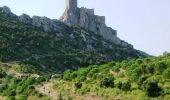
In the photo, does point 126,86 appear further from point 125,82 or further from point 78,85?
point 78,85

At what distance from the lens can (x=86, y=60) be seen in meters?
158

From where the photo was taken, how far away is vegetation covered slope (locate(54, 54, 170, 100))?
5909 cm

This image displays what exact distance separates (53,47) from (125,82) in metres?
102

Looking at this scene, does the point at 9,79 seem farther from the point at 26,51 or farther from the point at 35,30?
the point at 35,30

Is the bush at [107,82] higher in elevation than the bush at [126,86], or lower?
higher

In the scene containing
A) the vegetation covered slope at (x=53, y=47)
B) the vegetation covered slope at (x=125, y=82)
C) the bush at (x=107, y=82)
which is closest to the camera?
the vegetation covered slope at (x=125, y=82)

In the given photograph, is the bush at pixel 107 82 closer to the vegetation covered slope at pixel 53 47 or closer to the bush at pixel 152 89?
the bush at pixel 152 89

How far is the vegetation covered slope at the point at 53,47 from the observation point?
5645 inches

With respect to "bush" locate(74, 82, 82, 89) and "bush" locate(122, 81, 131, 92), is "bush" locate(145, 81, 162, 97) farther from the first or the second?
"bush" locate(74, 82, 82, 89)

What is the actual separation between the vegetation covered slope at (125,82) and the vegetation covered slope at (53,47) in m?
53.5

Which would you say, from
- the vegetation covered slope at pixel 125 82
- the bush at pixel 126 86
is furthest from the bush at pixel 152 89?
the bush at pixel 126 86

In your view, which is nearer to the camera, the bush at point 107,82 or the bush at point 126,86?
the bush at point 126,86

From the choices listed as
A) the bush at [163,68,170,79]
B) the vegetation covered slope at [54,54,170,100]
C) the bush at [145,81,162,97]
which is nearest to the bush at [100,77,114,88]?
the vegetation covered slope at [54,54,170,100]

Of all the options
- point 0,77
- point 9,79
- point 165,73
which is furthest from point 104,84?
point 0,77
